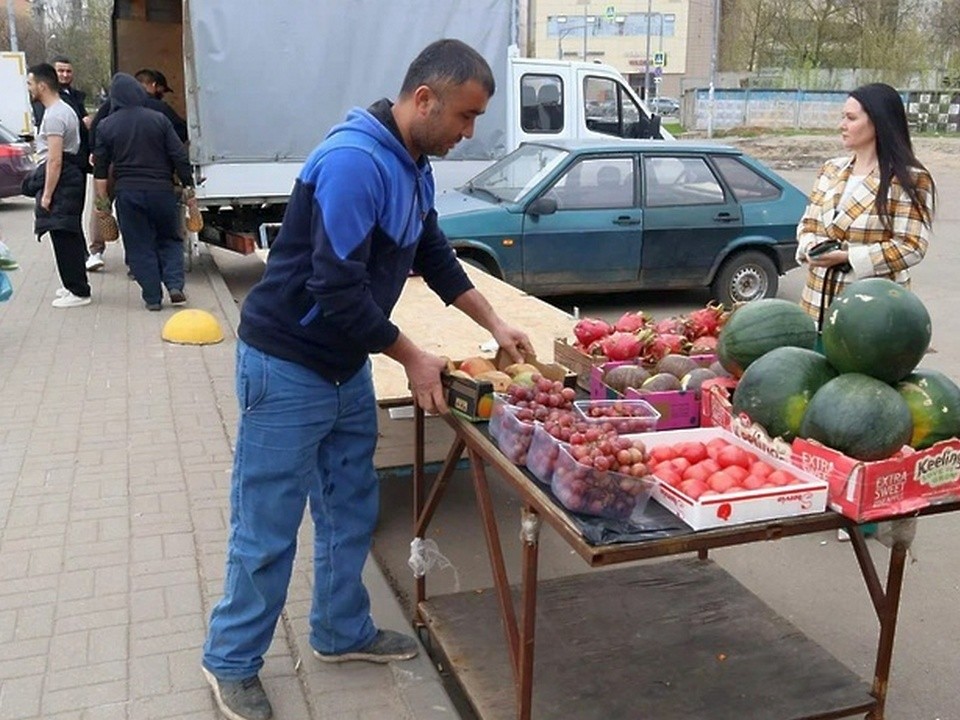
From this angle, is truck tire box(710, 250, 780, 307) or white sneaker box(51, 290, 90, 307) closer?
white sneaker box(51, 290, 90, 307)

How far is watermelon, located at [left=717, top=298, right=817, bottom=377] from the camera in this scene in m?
2.93

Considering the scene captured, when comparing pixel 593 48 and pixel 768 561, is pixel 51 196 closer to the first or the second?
pixel 768 561

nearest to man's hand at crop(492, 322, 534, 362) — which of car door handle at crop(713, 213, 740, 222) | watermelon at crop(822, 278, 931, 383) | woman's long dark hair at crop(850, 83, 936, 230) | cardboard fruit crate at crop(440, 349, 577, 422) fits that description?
cardboard fruit crate at crop(440, 349, 577, 422)

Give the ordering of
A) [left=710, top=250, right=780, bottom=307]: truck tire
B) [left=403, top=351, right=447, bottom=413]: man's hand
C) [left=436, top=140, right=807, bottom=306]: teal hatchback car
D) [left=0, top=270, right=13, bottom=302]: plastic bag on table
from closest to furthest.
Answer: [left=403, top=351, right=447, bottom=413]: man's hand → [left=0, top=270, right=13, bottom=302]: plastic bag on table → [left=436, top=140, right=807, bottom=306]: teal hatchback car → [left=710, top=250, right=780, bottom=307]: truck tire

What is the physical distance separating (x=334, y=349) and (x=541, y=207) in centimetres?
598

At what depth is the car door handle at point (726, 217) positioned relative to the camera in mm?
9031

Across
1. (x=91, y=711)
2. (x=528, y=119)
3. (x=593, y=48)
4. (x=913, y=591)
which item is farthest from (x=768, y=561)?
(x=593, y=48)

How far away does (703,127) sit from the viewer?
42.9 meters

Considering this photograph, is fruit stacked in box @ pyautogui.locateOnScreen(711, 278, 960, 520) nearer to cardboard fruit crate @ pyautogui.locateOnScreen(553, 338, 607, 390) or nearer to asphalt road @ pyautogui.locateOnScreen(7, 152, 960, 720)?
cardboard fruit crate @ pyautogui.locateOnScreen(553, 338, 607, 390)

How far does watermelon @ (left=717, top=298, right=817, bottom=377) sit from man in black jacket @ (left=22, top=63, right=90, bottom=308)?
6951mm

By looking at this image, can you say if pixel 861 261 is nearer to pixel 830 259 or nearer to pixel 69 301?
pixel 830 259

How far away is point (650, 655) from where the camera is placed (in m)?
3.27

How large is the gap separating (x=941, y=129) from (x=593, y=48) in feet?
132

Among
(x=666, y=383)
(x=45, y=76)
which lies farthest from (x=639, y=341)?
(x=45, y=76)
